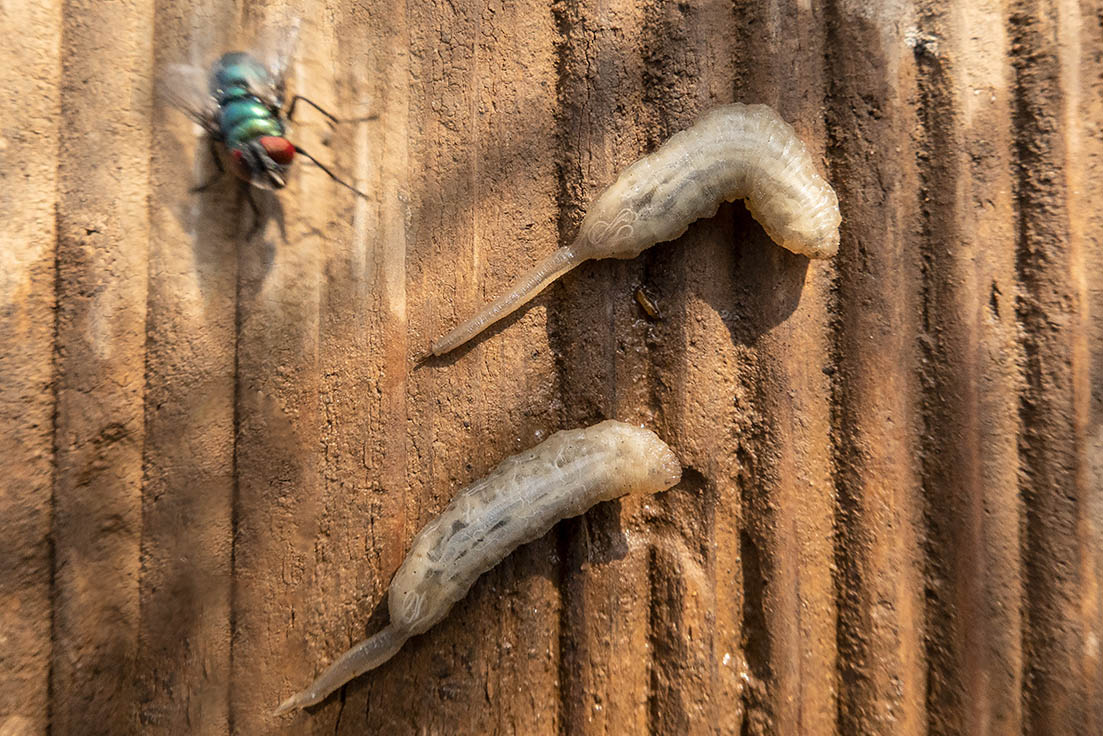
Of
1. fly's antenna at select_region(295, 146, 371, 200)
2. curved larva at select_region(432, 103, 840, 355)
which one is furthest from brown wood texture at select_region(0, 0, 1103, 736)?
curved larva at select_region(432, 103, 840, 355)

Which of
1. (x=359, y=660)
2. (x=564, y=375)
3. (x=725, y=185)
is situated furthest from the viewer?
(x=564, y=375)

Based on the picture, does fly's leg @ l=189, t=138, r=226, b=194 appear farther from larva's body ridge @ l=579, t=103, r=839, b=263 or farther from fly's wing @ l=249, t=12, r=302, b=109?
larva's body ridge @ l=579, t=103, r=839, b=263

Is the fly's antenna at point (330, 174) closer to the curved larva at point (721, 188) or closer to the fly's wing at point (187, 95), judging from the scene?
Result: the fly's wing at point (187, 95)

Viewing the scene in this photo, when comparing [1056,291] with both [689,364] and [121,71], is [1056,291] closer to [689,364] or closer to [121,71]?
[689,364]

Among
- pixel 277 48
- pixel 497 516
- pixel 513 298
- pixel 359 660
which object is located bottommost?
pixel 359 660

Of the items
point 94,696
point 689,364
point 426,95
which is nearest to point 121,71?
point 426,95

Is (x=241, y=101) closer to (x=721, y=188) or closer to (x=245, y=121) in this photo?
(x=245, y=121)

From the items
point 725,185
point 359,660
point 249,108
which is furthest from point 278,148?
point 359,660
